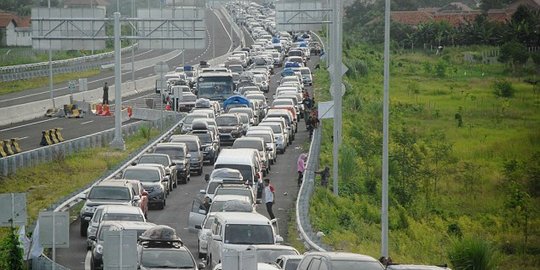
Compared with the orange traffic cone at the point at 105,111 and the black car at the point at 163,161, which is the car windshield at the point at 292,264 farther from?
the orange traffic cone at the point at 105,111

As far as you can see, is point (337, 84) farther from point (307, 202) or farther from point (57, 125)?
point (57, 125)

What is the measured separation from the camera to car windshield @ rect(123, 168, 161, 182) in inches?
1599

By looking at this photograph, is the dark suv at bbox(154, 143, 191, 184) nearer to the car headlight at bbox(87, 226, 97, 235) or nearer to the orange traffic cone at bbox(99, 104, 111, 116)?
the car headlight at bbox(87, 226, 97, 235)

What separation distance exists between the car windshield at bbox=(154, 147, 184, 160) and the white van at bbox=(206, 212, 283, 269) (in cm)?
1774

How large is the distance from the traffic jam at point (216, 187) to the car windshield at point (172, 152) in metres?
0.03

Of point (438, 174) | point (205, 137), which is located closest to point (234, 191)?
point (205, 137)

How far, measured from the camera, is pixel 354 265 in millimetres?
21562

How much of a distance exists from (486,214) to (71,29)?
1795cm

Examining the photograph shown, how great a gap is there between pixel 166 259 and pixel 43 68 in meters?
87.8

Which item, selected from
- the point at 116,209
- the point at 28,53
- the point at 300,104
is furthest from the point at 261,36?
the point at 116,209

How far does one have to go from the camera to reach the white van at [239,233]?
2875cm

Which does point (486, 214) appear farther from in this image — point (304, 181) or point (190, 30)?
point (190, 30)

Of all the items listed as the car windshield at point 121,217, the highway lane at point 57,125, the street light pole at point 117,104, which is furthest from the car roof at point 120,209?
the highway lane at point 57,125

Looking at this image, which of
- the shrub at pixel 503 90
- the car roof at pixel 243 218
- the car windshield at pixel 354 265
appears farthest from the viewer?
the shrub at pixel 503 90
